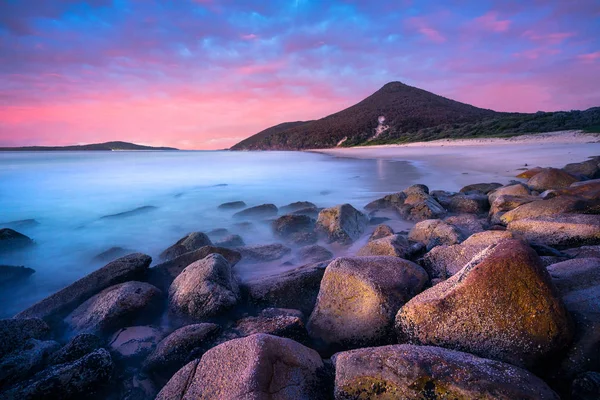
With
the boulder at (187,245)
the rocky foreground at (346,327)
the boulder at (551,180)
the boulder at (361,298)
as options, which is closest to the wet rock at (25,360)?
the rocky foreground at (346,327)

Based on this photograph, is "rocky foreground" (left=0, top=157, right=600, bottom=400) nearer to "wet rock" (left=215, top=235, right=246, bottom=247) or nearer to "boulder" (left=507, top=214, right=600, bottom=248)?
"boulder" (left=507, top=214, right=600, bottom=248)

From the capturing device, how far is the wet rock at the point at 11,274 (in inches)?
181

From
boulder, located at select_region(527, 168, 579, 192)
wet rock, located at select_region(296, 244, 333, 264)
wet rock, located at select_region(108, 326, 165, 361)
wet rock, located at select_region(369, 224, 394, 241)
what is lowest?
wet rock, located at select_region(108, 326, 165, 361)

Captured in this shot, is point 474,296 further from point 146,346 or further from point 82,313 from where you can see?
point 82,313

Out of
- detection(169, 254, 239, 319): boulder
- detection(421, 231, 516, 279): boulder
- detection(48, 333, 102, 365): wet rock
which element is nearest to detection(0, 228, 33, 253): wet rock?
detection(169, 254, 239, 319): boulder

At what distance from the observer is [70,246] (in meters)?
6.68

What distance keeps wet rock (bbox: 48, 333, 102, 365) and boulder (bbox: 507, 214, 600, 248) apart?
4.48m

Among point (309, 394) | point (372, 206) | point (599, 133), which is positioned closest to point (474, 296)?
point (309, 394)

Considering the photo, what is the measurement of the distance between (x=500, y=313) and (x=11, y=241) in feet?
25.5

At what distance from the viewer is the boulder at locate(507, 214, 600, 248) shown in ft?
11.9

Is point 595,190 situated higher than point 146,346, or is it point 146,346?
point 595,190

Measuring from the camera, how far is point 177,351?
2529 millimetres

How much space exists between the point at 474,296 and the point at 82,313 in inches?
143

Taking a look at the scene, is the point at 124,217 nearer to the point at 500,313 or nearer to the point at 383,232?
the point at 383,232
